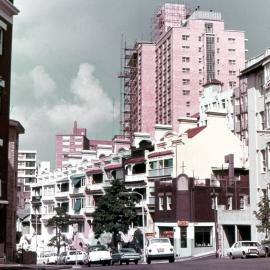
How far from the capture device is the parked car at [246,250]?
50.2 m

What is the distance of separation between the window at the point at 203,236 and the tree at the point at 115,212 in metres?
7.84

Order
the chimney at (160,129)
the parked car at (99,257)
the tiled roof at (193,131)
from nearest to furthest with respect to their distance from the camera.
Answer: the parked car at (99,257) → the tiled roof at (193,131) → the chimney at (160,129)

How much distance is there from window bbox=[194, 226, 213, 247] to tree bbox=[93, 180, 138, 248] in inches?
309

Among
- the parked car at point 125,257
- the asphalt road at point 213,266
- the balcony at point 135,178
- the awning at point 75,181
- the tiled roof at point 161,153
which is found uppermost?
the tiled roof at point 161,153

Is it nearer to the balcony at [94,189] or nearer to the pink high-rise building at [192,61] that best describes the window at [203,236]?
the balcony at [94,189]

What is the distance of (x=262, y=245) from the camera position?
52.4m

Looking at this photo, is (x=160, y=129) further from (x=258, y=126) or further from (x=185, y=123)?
(x=258, y=126)

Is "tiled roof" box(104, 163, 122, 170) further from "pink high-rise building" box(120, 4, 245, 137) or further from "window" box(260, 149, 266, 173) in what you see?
"pink high-rise building" box(120, 4, 245, 137)

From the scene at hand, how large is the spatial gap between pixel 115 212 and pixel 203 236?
33.9 feet

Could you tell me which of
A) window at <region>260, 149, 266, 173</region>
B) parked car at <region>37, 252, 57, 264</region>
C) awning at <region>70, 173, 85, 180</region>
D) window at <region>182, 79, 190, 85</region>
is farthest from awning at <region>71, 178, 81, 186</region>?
window at <region>260, 149, 266, 173</region>

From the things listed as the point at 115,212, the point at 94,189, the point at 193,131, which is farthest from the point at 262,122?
the point at 94,189

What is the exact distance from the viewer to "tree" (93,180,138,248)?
7350 cm

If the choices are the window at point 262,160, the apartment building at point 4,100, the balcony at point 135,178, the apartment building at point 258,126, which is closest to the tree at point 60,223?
the balcony at point 135,178

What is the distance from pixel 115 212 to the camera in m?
73.6
